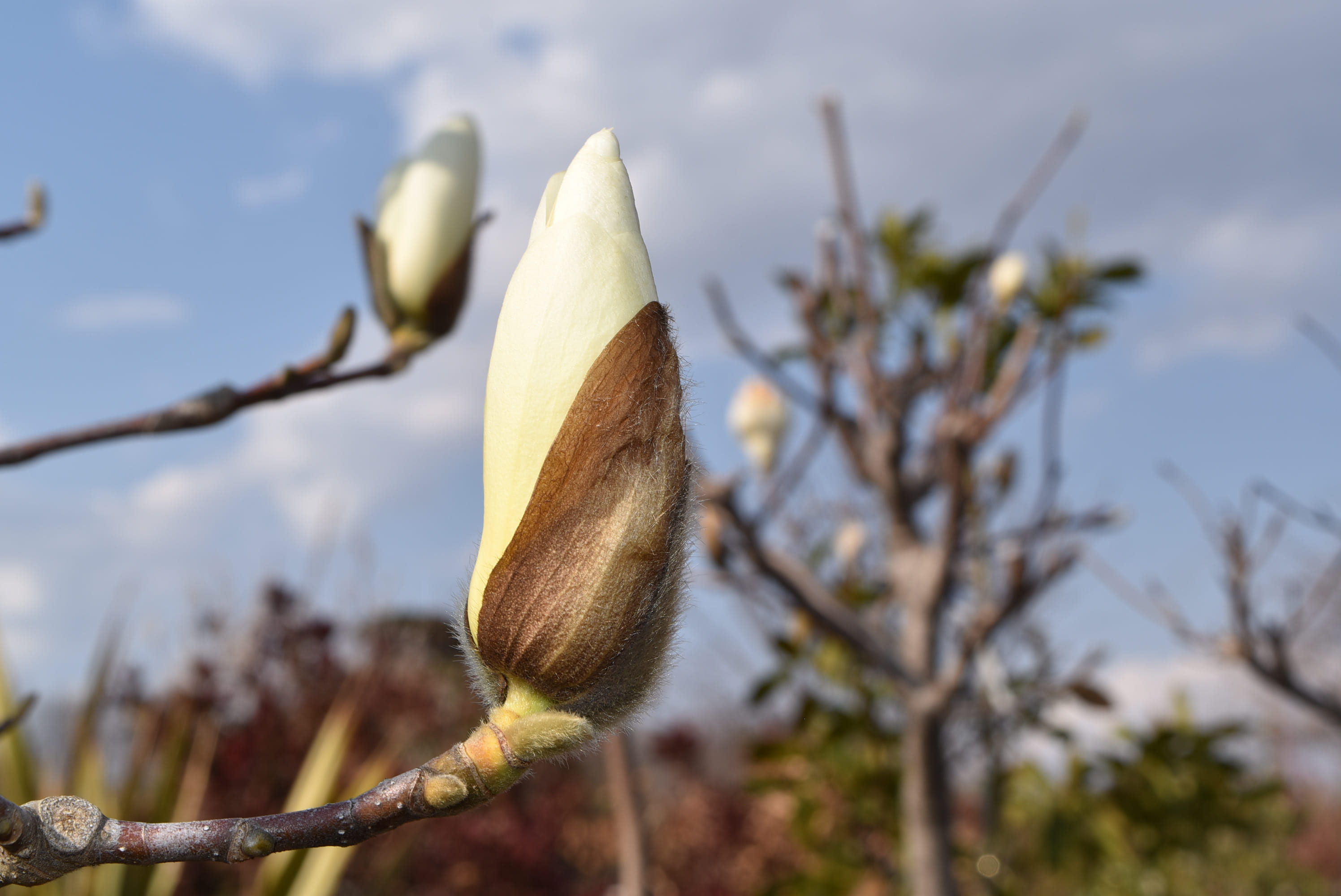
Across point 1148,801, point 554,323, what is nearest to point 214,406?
point 554,323

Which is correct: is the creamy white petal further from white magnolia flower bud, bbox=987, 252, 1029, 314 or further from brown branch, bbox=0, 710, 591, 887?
white magnolia flower bud, bbox=987, 252, 1029, 314

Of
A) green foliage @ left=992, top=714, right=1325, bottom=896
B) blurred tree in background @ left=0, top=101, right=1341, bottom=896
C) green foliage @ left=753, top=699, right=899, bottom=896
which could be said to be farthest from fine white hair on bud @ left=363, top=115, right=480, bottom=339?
green foliage @ left=992, top=714, right=1325, bottom=896

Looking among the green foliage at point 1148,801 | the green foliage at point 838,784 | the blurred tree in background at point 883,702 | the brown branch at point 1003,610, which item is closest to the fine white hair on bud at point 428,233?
the blurred tree in background at point 883,702

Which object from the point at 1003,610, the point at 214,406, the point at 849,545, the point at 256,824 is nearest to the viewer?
the point at 256,824

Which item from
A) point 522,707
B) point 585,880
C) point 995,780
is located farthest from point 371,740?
point 522,707

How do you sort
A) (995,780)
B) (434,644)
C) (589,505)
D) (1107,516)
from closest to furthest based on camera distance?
(589,505)
(1107,516)
(995,780)
(434,644)

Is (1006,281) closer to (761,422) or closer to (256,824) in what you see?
(761,422)

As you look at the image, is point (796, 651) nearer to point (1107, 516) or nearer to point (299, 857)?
point (1107, 516)

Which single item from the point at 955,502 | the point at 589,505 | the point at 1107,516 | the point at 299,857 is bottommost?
the point at 299,857
